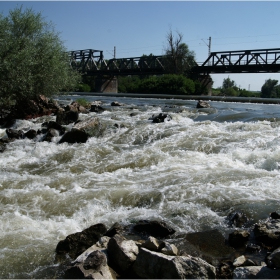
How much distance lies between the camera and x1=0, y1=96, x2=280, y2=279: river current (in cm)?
600

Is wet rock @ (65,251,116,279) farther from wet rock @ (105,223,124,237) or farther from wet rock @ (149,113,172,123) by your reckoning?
wet rock @ (149,113,172,123)

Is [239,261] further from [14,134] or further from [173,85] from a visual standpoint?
[173,85]

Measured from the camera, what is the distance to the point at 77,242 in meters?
5.25

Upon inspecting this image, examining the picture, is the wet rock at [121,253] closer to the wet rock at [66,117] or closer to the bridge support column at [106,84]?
the wet rock at [66,117]

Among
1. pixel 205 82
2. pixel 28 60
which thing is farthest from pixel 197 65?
pixel 28 60

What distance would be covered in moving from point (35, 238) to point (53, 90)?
648 inches

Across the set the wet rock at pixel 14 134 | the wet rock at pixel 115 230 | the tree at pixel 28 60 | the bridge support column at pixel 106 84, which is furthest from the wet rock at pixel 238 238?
the bridge support column at pixel 106 84

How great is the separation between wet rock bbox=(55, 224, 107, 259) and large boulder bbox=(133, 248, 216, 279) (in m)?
1.20

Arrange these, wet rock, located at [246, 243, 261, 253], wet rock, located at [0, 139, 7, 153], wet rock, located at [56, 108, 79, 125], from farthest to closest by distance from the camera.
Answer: wet rock, located at [56, 108, 79, 125] < wet rock, located at [0, 139, 7, 153] < wet rock, located at [246, 243, 261, 253]

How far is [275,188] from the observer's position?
7.53 meters

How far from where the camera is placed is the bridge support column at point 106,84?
6754 cm

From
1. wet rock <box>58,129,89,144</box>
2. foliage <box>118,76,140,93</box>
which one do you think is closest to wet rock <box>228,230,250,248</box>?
wet rock <box>58,129,89,144</box>

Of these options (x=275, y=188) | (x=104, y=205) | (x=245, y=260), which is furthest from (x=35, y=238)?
(x=275, y=188)

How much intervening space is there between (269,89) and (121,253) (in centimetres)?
7424
